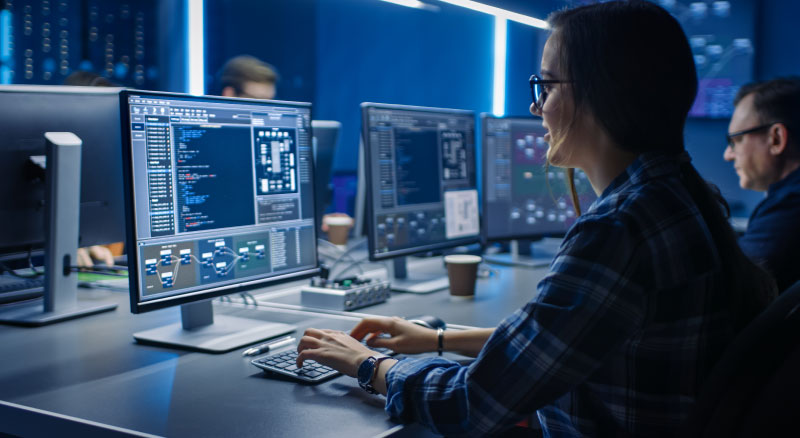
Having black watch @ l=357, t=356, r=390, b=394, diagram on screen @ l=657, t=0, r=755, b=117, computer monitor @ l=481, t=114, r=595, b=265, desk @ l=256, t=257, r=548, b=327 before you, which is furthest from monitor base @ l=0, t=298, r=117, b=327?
diagram on screen @ l=657, t=0, r=755, b=117

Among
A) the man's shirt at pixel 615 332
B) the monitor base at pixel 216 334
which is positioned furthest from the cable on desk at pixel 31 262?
the man's shirt at pixel 615 332

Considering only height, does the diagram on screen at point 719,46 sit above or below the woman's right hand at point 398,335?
above

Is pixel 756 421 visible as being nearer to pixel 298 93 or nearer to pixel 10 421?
pixel 10 421

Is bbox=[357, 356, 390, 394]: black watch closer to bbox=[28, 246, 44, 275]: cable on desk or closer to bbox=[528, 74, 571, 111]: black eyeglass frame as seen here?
bbox=[528, 74, 571, 111]: black eyeglass frame

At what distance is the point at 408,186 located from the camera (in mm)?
2078

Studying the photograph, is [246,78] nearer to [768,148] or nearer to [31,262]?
[31,262]

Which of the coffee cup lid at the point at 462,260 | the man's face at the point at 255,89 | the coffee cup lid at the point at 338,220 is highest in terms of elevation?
the man's face at the point at 255,89

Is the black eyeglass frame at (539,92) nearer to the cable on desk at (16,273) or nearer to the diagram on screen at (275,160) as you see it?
the diagram on screen at (275,160)

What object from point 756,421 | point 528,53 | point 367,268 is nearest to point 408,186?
point 367,268

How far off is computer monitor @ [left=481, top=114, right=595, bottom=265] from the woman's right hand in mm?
1058

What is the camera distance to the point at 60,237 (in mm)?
1630

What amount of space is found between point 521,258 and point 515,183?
1.10ft

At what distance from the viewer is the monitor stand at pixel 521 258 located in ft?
8.30

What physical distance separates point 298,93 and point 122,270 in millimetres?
2677
